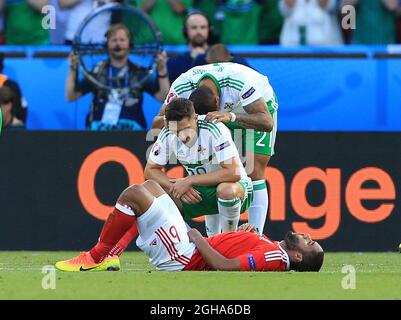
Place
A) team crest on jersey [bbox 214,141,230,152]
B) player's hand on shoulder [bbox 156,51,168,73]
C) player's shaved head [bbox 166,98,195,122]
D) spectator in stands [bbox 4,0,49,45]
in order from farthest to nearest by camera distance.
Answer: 1. spectator in stands [bbox 4,0,49,45]
2. player's hand on shoulder [bbox 156,51,168,73]
3. team crest on jersey [bbox 214,141,230,152]
4. player's shaved head [bbox 166,98,195,122]

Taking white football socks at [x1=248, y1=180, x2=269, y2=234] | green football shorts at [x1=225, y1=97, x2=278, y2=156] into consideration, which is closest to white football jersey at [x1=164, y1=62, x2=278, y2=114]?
green football shorts at [x1=225, y1=97, x2=278, y2=156]

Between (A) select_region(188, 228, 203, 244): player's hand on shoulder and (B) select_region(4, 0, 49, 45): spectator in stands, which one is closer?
(A) select_region(188, 228, 203, 244): player's hand on shoulder

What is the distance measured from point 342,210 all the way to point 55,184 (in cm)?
313

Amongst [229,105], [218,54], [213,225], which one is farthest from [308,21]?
[213,225]

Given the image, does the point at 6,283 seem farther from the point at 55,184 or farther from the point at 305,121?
the point at 305,121

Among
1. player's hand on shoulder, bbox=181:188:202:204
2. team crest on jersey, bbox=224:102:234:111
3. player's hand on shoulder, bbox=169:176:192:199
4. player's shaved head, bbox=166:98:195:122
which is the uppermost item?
player's shaved head, bbox=166:98:195:122

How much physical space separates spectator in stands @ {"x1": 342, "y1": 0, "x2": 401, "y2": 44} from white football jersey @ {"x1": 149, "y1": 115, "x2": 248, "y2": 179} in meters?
4.37

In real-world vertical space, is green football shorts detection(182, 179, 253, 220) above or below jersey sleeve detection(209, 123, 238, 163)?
below

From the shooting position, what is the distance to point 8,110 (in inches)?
578

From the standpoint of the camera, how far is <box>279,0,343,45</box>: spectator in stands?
49.3 ft

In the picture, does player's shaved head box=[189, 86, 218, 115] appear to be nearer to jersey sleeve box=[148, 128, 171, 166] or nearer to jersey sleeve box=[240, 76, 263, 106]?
jersey sleeve box=[240, 76, 263, 106]

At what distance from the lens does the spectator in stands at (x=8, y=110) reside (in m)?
14.6

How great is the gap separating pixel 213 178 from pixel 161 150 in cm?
49

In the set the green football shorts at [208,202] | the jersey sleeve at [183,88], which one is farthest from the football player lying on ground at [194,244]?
the jersey sleeve at [183,88]
